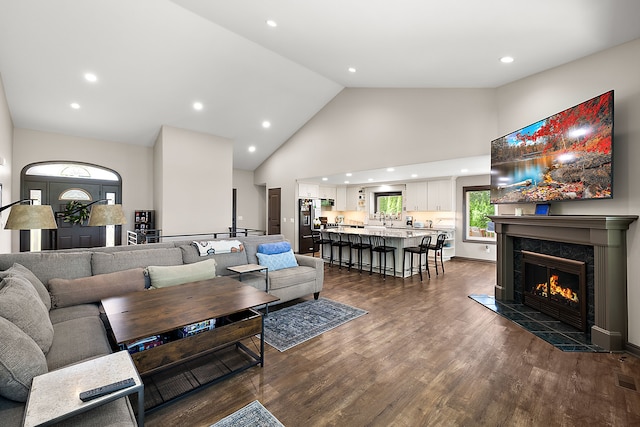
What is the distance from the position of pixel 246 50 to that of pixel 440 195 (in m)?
6.10

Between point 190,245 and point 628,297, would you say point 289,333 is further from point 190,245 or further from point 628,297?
point 628,297

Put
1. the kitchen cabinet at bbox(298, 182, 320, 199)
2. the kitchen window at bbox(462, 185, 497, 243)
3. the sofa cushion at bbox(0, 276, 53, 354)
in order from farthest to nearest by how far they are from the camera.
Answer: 1. the kitchen cabinet at bbox(298, 182, 320, 199)
2. the kitchen window at bbox(462, 185, 497, 243)
3. the sofa cushion at bbox(0, 276, 53, 354)

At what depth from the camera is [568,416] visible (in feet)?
6.46

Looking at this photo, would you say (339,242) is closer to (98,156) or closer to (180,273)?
(180,273)

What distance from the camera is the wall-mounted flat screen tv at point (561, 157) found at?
290 centimetres

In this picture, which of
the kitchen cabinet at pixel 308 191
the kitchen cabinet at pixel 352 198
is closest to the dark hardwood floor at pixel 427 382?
the kitchen cabinet at pixel 308 191

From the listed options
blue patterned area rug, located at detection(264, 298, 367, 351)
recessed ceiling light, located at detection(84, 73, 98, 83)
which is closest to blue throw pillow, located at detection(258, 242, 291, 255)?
blue patterned area rug, located at detection(264, 298, 367, 351)

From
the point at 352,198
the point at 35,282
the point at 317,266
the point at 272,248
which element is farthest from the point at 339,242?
the point at 35,282

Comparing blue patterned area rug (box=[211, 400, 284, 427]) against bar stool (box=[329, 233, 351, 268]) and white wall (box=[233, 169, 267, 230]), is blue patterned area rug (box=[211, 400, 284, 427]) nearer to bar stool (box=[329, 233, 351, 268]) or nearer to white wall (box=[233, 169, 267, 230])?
bar stool (box=[329, 233, 351, 268])

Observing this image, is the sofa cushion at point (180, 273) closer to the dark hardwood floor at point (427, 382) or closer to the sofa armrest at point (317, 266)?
the dark hardwood floor at point (427, 382)

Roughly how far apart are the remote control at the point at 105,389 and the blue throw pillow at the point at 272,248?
9.89 feet

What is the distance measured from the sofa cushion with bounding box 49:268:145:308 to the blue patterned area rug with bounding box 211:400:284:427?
178 centimetres

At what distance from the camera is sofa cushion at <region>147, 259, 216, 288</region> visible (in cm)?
315

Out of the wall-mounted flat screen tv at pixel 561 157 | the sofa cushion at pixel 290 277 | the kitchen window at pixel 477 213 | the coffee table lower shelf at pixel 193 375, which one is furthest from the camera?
the kitchen window at pixel 477 213
